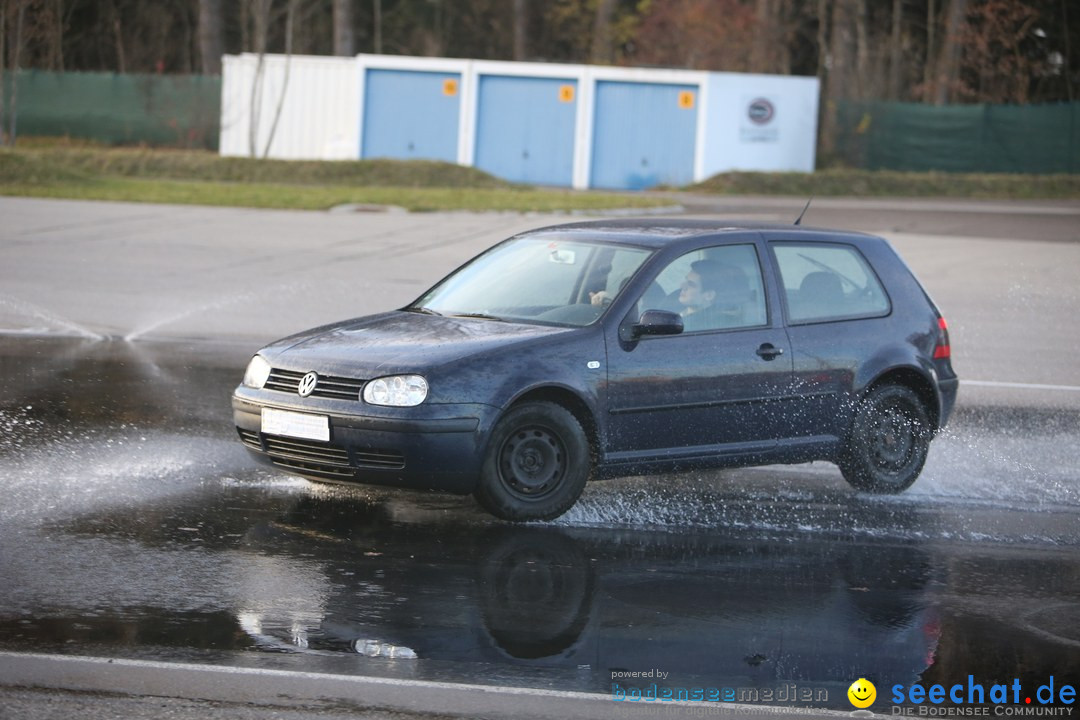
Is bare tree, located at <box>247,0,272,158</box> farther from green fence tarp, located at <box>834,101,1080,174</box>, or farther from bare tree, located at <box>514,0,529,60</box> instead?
bare tree, located at <box>514,0,529,60</box>

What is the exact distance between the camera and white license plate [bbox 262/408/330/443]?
7.27 meters

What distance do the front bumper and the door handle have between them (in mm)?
1715

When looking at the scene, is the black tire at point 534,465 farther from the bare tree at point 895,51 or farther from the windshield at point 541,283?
the bare tree at point 895,51

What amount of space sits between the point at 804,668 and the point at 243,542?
9.14 ft

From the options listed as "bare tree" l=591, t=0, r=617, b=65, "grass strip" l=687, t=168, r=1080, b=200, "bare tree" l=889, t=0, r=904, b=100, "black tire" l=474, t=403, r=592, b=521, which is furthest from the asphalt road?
"bare tree" l=591, t=0, r=617, b=65

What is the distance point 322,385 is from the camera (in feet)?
24.2

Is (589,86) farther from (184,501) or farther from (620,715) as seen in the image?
(620,715)

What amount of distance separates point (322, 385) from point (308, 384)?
3.6 inches

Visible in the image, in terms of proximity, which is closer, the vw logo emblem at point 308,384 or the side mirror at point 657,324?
the vw logo emblem at point 308,384

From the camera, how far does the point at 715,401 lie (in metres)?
8.02

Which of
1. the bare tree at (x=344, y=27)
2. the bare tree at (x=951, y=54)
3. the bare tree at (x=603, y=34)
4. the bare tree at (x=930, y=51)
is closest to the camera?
the bare tree at (x=344, y=27)

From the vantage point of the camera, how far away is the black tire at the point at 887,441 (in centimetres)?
865

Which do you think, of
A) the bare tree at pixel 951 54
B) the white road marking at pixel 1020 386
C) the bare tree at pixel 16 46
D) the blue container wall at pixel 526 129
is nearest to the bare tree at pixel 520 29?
the bare tree at pixel 951 54

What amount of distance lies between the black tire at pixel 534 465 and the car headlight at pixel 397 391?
0.42 meters
